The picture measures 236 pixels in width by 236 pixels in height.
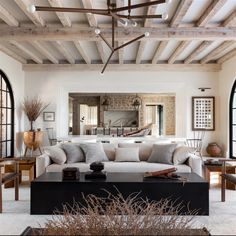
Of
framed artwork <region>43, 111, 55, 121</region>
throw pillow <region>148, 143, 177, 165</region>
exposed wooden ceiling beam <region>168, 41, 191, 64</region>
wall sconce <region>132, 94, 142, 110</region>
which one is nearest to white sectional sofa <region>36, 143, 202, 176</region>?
throw pillow <region>148, 143, 177, 165</region>

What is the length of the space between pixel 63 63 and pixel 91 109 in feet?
22.5

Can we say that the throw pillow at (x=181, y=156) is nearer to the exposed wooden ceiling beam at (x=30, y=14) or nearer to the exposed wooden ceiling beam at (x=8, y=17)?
the exposed wooden ceiling beam at (x=30, y=14)

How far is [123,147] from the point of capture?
5863 millimetres

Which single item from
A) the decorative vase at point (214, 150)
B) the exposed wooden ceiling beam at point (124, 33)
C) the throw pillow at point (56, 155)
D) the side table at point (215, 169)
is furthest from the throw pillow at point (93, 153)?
the decorative vase at point (214, 150)

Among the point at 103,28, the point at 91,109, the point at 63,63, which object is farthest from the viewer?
the point at 91,109

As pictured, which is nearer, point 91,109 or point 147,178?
point 147,178

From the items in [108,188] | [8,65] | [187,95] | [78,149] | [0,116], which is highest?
[8,65]

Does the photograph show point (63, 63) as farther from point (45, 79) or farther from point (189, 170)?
point (189, 170)

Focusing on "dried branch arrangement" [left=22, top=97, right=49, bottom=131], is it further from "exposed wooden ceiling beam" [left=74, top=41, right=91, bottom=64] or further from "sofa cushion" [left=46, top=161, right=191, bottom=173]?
"sofa cushion" [left=46, top=161, right=191, bottom=173]

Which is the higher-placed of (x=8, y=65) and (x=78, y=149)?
(x=8, y=65)

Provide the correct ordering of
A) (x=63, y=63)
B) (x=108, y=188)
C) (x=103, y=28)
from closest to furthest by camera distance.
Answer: (x=108, y=188), (x=103, y=28), (x=63, y=63)

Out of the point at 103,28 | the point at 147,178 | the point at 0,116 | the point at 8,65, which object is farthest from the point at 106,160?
the point at 8,65

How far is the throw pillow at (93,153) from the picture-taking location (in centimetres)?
548

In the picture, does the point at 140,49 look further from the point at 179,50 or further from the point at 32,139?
the point at 32,139
